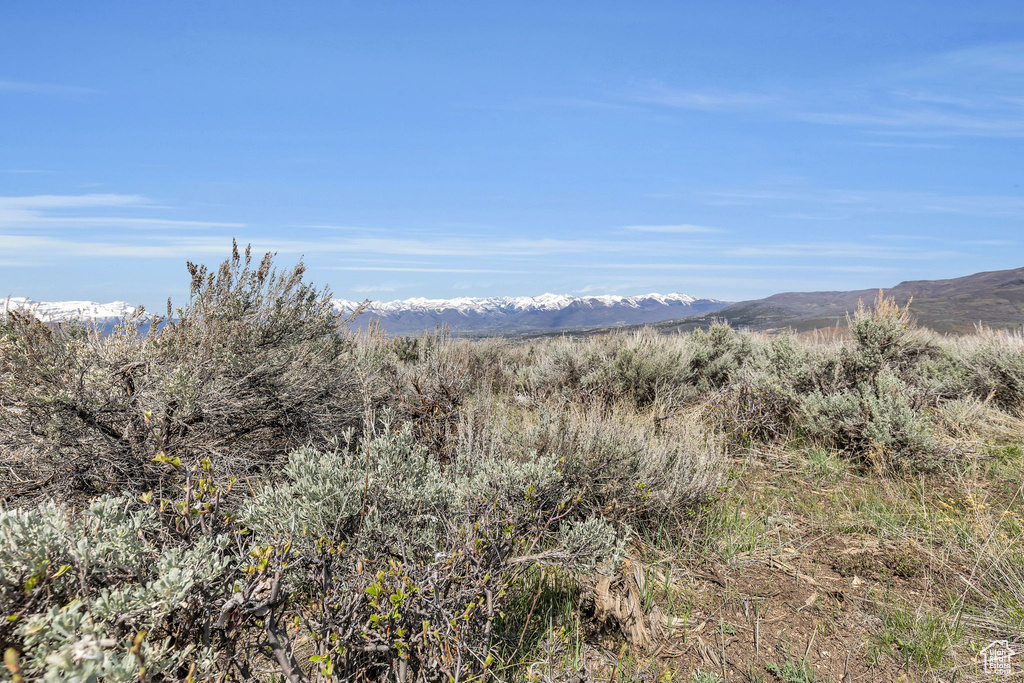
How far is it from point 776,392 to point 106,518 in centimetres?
582

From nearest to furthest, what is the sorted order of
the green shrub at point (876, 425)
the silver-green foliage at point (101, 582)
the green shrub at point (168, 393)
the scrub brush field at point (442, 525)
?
the silver-green foliage at point (101, 582), the scrub brush field at point (442, 525), the green shrub at point (168, 393), the green shrub at point (876, 425)

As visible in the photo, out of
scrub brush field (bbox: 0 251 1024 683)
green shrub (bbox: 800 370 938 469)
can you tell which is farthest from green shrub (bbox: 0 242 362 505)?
green shrub (bbox: 800 370 938 469)

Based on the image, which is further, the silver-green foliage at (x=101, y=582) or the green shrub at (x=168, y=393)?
the green shrub at (x=168, y=393)

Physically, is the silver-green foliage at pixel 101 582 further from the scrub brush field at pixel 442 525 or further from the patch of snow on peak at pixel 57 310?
the patch of snow on peak at pixel 57 310

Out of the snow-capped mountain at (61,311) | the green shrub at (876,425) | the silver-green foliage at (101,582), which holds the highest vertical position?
the snow-capped mountain at (61,311)

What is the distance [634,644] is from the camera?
2402 millimetres

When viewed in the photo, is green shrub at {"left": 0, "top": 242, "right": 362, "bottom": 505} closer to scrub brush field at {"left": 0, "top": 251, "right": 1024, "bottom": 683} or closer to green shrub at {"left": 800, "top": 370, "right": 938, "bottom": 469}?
scrub brush field at {"left": 0, "top": 251, "right": 1024, "bottom": 683}

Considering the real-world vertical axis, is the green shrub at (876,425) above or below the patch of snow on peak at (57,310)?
below

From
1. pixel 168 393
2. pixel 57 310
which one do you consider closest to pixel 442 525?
pixel 168 393

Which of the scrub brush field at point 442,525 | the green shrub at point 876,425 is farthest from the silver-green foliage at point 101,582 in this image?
the green shrub at point 876,425

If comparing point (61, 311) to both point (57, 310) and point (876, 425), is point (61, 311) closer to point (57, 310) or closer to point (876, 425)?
point (57, 310)

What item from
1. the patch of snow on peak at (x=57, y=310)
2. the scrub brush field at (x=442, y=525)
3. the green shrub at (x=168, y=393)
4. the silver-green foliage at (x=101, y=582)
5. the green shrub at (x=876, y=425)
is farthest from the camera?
the green shrub at (x=876, y=425)

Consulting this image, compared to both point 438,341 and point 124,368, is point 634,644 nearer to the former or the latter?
point 124,368

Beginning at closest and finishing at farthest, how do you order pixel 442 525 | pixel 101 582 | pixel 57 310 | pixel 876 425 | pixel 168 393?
pixel 101 582, pixel 442 525, pixel 168 393, pixel 57 310, pixel 876 425
